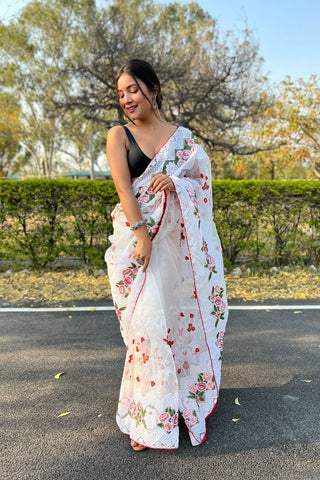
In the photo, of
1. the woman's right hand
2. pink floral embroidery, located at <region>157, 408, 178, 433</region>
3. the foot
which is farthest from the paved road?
the woman's right hand

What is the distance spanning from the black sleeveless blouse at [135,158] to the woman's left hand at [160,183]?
4.8 inches

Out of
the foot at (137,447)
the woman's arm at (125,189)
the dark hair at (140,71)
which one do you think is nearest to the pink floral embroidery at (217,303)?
the woman's arm at (125,189)

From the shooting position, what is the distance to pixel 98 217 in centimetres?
604

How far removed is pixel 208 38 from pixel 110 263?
654 inches

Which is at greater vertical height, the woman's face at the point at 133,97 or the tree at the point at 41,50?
the tree at the point at 41,50

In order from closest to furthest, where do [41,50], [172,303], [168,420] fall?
[168,420] → [172,303] → [41,50]

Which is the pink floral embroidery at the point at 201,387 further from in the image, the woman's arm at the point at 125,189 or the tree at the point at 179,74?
the tree at the point at 179,74

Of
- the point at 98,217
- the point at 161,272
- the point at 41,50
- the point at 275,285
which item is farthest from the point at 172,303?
the point at 41,50

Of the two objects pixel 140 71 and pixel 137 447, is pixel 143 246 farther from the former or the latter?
pixel 137 447

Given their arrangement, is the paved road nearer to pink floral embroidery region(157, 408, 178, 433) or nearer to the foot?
the foot

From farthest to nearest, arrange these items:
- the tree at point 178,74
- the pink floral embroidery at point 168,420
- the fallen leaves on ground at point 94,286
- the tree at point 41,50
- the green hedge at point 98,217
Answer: the tree at point 41,50
the tree at point 178,74
the green hedge at point 98,217
the fallen leaves on ground at point 94,286
the pink floral embroidery at point 168,420

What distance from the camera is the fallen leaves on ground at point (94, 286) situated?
509 cm

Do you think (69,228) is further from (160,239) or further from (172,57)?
(172,57)

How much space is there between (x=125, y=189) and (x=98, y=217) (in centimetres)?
402
